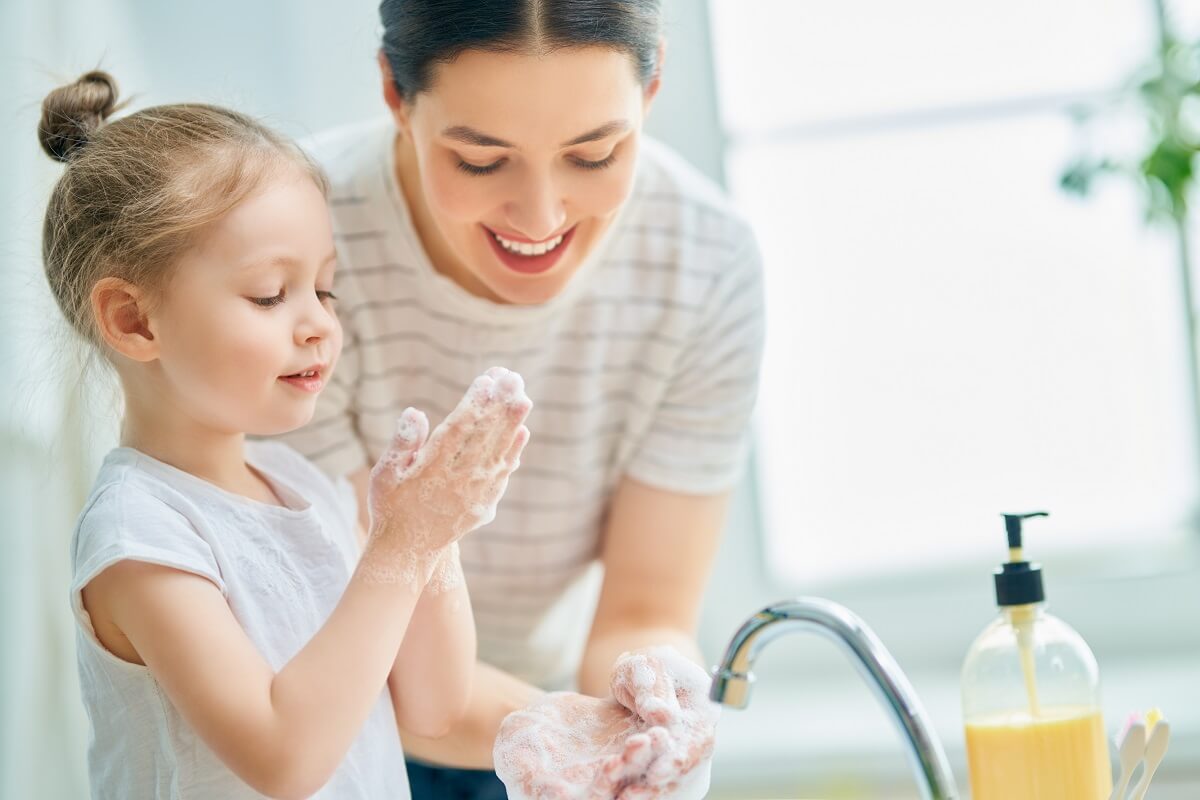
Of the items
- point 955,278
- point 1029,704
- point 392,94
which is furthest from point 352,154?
point 955,278

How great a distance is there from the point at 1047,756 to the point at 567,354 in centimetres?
66

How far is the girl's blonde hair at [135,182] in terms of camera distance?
89 centimetres

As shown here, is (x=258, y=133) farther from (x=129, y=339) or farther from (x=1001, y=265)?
(x=1001, y=265)

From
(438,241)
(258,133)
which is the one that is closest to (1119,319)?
(438,241)

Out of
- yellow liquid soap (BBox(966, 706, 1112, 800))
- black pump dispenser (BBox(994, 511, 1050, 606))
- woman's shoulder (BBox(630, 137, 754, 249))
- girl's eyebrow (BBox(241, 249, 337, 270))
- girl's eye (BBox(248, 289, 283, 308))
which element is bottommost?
yellow liquid soap (BBox(966, 706, 1112, 800))

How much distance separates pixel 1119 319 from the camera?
1904 mm

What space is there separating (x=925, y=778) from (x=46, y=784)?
100cm

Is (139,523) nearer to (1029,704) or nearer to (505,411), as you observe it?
(505,411)

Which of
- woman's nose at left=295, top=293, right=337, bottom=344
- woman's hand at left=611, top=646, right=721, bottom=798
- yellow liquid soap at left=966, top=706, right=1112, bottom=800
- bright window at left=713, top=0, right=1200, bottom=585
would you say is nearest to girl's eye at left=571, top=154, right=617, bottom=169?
woman's nose at left=295, top=293, right=337, bottom=344

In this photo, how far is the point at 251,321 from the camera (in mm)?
883

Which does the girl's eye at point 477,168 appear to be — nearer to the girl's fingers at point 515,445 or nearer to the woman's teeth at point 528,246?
the woman's teeth at point 528,246

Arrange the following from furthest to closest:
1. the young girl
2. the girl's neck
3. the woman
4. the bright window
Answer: the bright window
the woman
the girl's neck
the young girl

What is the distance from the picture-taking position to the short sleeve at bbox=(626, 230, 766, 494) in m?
1.40

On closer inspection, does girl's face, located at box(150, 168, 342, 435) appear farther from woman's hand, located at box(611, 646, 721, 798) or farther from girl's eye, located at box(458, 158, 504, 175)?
woman's hand, located at box(611, 646, 721, 798)
